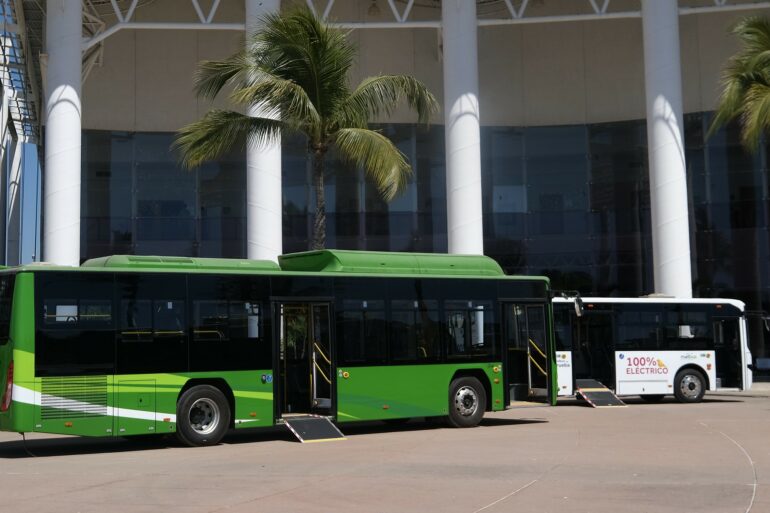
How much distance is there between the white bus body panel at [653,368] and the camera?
2572 cm

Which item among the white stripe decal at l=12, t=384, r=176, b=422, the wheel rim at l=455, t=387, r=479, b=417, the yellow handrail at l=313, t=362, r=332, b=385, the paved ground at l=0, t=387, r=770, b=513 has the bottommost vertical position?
the paved ground at l=0, t=387, r=770, b=513

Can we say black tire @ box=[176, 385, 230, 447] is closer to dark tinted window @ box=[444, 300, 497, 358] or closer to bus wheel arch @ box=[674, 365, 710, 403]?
dark tinted window @ box=[444, 300, 497, 358]

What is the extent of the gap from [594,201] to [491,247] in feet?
14.0

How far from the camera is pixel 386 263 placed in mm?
18359

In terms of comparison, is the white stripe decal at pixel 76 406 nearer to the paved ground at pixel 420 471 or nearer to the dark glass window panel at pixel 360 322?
the paved ground at pixel 420 471

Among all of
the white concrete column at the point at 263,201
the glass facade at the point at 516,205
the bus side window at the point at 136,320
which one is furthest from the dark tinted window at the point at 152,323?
the glass facade at the point at 516,205

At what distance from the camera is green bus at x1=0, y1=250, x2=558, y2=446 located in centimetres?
1474

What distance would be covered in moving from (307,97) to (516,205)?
18.3 metres

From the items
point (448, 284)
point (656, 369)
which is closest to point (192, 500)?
point (448, 284)

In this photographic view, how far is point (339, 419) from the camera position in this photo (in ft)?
56.5

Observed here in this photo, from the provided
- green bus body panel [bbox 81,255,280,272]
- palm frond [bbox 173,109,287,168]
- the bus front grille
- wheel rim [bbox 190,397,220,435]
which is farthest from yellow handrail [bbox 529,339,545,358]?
the bus front grille

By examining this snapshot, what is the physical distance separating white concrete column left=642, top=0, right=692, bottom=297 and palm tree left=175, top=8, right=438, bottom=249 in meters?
11.8

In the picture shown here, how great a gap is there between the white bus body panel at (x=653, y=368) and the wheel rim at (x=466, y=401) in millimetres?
7643

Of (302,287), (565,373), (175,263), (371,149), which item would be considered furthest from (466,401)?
(565,373)
